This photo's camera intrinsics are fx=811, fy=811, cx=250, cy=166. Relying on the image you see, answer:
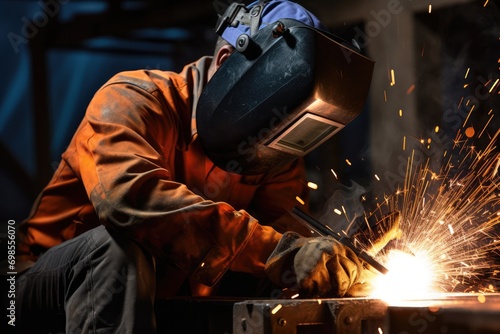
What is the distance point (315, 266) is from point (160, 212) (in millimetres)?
429

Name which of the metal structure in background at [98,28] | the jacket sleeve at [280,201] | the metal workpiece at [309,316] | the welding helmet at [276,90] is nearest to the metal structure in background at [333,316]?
the metal workpiece at [309,316]

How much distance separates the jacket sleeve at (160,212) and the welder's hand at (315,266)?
0.07 meters

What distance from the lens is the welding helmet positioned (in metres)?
2.26

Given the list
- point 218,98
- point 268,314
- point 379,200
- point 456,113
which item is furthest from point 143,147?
point 456,113

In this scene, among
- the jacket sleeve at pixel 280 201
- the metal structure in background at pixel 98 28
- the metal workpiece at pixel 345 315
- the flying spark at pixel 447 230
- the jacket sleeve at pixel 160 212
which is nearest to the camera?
the metal workpiece at pixel 345 315

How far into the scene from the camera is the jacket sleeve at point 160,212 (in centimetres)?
213

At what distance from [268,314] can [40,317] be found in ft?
2.87

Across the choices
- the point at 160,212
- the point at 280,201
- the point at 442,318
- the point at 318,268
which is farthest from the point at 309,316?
the point at 280,201

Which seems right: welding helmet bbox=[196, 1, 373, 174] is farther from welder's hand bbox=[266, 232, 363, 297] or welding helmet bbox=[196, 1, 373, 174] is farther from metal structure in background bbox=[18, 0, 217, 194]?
metal structure in background bbox=[18, 0, 217, 194]

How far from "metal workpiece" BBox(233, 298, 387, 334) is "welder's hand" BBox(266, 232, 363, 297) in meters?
0.18

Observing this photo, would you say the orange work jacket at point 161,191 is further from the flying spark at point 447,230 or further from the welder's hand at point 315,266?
the flying spark at point 447,230

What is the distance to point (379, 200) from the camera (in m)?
3.88

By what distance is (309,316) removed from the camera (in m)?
1.90

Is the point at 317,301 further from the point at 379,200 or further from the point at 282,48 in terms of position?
the point at 379,200
